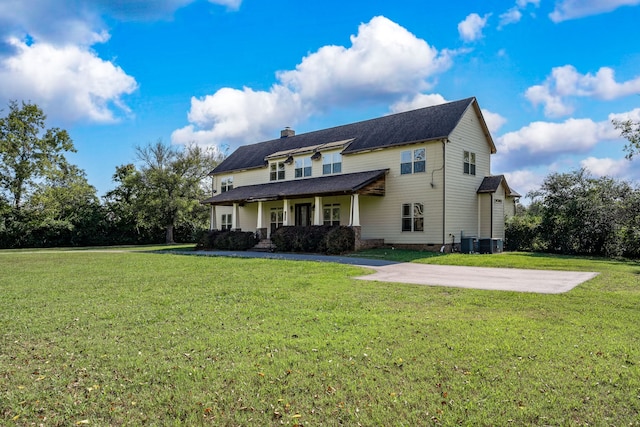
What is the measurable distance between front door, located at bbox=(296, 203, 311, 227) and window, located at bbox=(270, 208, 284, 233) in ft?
5.20

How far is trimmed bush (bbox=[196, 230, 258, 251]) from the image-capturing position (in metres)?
25.7

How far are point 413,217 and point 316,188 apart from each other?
5.59 metres

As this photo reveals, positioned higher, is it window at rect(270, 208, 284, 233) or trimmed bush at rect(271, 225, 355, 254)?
window at rect(270, 208, 284, 233)

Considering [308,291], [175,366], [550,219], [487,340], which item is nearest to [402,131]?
[550,219]

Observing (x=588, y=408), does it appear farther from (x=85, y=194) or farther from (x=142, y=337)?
(x=85, y=194)

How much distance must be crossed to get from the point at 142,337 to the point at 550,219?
74.4 ft

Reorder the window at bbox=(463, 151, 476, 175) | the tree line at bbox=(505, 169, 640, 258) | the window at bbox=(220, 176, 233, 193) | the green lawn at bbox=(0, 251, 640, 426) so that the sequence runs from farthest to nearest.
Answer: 1. the window at bbox=(220, 176, 233, 193)
2. the window at bbox=(463, 151, 476, 175)
3. the tree line at bbox=(505, 169, 640, 258)
4. the green lawn at bbox=(0, 251, 640, 426)

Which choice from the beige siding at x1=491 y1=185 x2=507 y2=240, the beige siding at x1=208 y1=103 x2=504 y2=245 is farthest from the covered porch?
the beige siding at x1=491 y1=185 x2=507 y2=240

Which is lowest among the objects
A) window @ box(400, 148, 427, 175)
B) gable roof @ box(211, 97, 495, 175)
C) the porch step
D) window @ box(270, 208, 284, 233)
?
the porch step

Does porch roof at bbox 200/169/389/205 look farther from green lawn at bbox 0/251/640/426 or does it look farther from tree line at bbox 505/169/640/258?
green lawn at bbox 0/251/640/426

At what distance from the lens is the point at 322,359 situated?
4.86 meters

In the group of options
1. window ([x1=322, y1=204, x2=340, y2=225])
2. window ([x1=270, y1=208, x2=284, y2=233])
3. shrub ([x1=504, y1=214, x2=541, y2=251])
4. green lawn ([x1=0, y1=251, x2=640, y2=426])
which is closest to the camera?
green lawn ([x1=0, y1=251, x2=640, y2=426])

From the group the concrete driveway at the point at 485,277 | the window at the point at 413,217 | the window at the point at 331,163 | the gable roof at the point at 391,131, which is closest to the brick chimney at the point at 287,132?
the gable roof at the point at 391,131

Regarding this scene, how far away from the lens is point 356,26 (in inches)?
683
